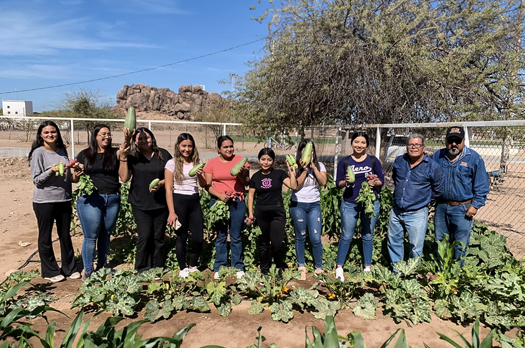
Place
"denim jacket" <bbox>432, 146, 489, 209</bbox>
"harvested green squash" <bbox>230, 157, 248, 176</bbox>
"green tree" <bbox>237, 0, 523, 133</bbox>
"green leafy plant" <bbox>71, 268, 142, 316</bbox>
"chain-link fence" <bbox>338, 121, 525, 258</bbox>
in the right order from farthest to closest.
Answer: "green tree" <bbox>237, 0, 523, 133</bbox>, "chain-link fence" <bbox>338, 121, 525, 258</bbox>, "harvested green squash" <bbox>230, 157, 248, 176</bbox>, "denim jacket" <bbox>432, 146, 489, 209</bbox>, "green leafy plant" <bbox>71, 268, 142, 316</bbox>

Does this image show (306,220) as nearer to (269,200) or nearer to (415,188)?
(269,200)

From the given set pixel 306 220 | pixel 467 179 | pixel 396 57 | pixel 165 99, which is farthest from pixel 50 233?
pixel 165 99

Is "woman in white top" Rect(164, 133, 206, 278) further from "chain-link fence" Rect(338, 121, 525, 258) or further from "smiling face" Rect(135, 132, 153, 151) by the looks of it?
"chain-link fence" Rect(338, 121, 525, 258)

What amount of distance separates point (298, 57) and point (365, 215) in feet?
24.2

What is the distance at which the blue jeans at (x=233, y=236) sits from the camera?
14.1 feet

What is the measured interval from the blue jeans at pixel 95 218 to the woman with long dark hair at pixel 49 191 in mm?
285

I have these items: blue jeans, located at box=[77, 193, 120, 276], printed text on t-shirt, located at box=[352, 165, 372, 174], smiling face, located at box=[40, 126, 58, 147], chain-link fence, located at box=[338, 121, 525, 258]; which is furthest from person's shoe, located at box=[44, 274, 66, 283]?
chain-link fence, located at box=[338, 121, 525, 258]

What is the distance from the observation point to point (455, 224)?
163 inches

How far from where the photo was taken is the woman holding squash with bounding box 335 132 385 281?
423 centimetres

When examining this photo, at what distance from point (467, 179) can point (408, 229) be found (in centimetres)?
89

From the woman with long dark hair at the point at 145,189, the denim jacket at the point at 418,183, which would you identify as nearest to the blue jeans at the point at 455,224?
the denim jacket at the point at 418,183

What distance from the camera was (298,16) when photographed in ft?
35.0

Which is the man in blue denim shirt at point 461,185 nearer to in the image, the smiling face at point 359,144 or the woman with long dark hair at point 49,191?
Answer: the smiling face at point 359,144

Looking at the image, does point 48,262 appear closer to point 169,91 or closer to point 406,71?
point 406,71
